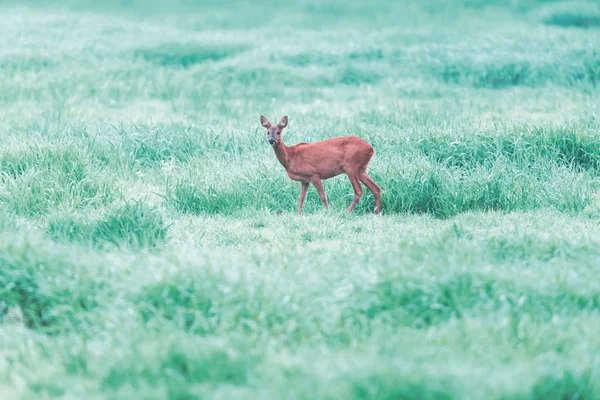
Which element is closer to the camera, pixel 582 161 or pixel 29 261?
pixel 29 261

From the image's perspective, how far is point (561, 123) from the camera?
30.5 feet

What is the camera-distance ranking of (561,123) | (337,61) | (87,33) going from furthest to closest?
(87,33)
(337,61)
(561,123)

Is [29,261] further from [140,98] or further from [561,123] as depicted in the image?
[140,98]

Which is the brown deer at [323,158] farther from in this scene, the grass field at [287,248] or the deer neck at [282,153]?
the grass field at [287,248]

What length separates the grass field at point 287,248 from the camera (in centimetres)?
345

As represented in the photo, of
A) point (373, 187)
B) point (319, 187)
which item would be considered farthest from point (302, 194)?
point (373, 187)

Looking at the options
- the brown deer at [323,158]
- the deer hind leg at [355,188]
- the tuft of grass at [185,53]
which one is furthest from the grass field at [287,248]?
the tuft of grass at [185,53]

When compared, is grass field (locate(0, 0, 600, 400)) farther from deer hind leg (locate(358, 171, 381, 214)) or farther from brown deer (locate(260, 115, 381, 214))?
brown deer (locate(260, 115, 381, 214))

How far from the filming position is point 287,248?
215 inches

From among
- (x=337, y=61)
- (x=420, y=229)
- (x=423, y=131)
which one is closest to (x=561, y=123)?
(x=423, y=131)

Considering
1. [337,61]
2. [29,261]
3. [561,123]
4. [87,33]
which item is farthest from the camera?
[87,33]

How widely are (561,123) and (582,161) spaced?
795mm

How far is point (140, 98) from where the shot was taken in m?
14.5

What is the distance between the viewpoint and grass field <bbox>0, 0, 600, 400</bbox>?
136 inches
